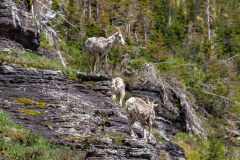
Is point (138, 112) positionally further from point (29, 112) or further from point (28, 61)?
point (28, 61)

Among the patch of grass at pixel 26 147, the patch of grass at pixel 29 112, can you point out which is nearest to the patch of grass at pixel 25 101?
the patch of grass at pixel 29 112

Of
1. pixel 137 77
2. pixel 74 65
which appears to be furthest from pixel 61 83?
pixel 137 77

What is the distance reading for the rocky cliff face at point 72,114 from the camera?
17.1 metres

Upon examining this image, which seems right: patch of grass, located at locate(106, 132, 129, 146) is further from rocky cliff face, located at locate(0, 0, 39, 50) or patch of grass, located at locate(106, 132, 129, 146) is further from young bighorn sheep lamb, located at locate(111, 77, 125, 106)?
rocky cliff face, located at locate(0, 0, 39, 50)

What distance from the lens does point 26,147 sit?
52.2 ft

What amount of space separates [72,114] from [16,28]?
6719 mm

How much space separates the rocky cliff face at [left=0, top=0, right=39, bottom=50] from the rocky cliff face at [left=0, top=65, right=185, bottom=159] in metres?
3.44

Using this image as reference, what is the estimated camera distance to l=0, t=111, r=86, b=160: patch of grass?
50.1 ft

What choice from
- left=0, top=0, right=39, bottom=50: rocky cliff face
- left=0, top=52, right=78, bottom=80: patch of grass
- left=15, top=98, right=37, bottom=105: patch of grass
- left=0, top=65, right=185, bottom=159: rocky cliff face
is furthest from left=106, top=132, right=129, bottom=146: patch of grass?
left=0, top=0, right=39, bottom=50: rocky cliff face

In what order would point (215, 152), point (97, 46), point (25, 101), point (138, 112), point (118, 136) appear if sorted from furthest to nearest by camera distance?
1. point (215, 152)
2. point (97, 46)
3. point (25, 101)
4. point (138, 112)
5. point (118, 136)

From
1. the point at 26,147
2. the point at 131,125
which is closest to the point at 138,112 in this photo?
the point at 131,125

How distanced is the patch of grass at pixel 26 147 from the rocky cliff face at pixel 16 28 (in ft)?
23.2

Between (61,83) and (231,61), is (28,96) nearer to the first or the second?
(61,83)

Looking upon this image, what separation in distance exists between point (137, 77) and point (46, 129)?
45.0 ft
